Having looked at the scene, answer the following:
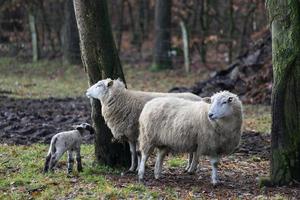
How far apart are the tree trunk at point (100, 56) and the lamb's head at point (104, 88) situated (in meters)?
0.23

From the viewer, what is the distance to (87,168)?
11125 millimetres

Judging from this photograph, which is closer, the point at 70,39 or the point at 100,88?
the point at 100,88

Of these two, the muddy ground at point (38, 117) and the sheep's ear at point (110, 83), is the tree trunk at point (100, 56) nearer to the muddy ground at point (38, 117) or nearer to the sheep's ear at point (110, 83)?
the sheep's ear at point (110, 83)

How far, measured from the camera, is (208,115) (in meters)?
10.1

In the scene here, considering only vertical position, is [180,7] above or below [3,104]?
above

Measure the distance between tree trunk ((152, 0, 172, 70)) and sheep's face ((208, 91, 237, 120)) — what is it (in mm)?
18966

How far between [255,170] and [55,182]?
3.66m

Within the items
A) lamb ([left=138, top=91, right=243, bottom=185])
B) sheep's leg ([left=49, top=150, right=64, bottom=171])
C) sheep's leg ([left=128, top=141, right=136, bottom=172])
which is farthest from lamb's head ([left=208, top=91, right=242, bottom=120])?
sheep's leg ([left=49, top=150, right=64, bottom=171])

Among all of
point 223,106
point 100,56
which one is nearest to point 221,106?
point 223,106

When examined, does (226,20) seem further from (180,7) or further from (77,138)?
(77,138)

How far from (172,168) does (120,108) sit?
1.47 meters

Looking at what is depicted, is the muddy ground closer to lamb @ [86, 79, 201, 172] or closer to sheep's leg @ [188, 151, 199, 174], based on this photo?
lamb @ [86, 79, 201, 172]

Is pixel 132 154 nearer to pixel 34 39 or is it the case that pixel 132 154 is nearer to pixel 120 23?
pixel 34 39

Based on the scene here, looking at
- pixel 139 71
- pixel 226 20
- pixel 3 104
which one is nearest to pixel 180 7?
pixel 226 20
